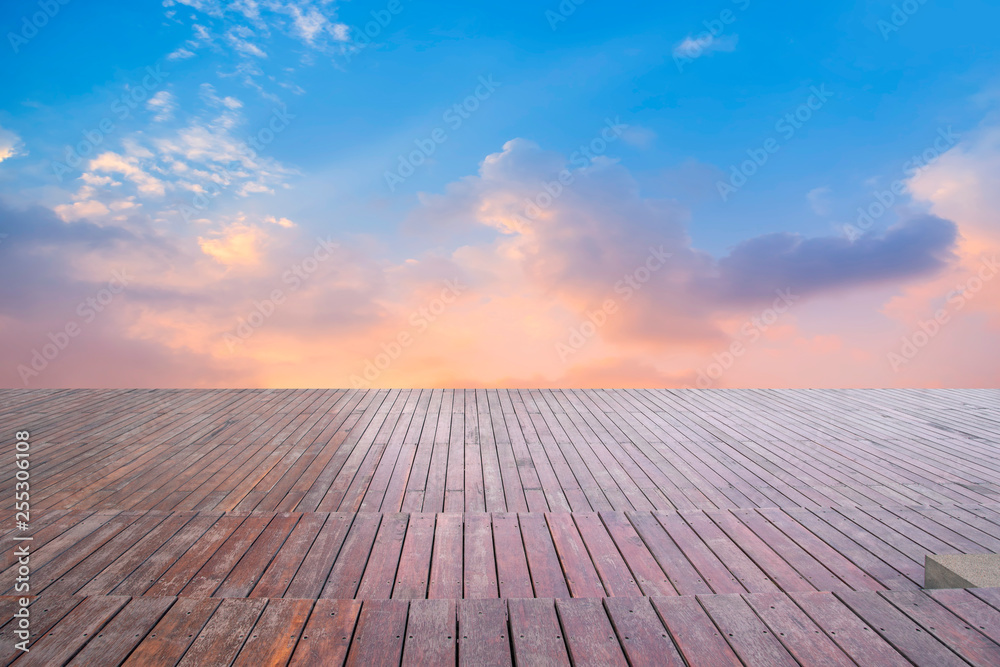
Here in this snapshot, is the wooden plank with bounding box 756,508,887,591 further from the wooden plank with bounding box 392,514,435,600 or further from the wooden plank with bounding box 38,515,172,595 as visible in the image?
the wooden plank with bounding box 38,515,172,595

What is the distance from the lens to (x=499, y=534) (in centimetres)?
222

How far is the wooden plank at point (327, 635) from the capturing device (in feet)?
4.12

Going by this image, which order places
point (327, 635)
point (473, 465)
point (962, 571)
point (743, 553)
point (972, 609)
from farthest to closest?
point (473, 465)
point (743, 553)
point (962, 571)
point (972, 609)
point (327, 635)

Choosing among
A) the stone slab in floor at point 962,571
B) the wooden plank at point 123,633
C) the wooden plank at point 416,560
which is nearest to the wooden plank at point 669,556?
the stone slab in floor at point 962,571

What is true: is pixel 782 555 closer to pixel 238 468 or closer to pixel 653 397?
pixel 238 468

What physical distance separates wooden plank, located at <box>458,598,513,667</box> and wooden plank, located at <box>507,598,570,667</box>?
0.03 metres

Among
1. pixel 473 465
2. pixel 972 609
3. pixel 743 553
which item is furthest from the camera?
pixel 473 465

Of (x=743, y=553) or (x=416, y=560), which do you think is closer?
(x=416, y=560)

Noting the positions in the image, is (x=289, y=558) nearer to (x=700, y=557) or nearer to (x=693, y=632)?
(x=693, y=632)

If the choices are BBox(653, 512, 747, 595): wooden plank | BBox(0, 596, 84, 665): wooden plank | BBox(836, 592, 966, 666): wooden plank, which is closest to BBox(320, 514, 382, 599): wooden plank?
BBox(0, 596, 84, 665): wooden plank

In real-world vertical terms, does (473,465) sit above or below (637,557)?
above

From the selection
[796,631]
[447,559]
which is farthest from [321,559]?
[796,631]

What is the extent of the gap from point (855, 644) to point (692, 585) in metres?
0.65

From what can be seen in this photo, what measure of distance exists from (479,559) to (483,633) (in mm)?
712
